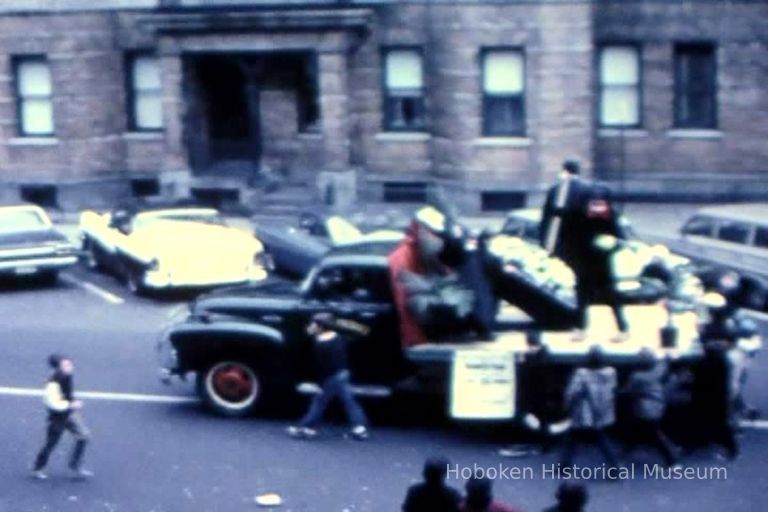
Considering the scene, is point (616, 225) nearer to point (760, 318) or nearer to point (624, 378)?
point (624, 378)

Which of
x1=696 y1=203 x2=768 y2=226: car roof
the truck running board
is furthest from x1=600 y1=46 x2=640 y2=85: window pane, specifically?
the truck running board

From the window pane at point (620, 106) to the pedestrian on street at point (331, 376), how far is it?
16.0m

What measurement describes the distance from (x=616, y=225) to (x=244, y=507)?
4.72m

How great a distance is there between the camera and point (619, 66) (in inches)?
1219

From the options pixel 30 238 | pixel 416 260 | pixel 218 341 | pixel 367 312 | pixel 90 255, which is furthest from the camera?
pixel 90 255

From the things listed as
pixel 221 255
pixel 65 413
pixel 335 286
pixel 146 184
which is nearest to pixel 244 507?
pixel 65 413

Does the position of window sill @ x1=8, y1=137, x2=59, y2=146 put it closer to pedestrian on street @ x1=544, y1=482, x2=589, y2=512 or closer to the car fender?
the car fender

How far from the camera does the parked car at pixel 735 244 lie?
21250mm

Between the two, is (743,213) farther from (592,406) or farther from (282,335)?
(592,406)

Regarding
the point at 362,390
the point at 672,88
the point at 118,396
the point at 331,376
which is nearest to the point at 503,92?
the point at 672,88

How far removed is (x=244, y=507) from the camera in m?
14.2

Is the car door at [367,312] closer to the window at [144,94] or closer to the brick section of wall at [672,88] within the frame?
the brick section of wall at [672,88]

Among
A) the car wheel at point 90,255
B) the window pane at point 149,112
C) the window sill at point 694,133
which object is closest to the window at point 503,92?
the window sill at point 694,133

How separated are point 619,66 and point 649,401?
17148mm
